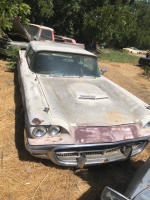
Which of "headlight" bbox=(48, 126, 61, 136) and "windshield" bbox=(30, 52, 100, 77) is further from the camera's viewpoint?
"windshield" bbox=(30, 52, 100, 77)

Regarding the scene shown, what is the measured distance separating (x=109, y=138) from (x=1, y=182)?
4.98 feet

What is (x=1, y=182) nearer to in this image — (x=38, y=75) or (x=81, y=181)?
(x=81, y=181)

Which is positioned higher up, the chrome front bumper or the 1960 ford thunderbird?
the 1960 ford thunderbird

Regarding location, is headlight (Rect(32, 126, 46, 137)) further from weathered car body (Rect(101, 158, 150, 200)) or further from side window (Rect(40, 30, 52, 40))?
side window (Rect(40, 30, 52, 40))

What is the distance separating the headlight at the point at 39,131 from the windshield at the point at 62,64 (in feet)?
5.29

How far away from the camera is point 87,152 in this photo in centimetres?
235

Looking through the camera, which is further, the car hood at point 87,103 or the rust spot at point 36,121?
the car hood at point 87,103

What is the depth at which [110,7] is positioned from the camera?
38.3ft

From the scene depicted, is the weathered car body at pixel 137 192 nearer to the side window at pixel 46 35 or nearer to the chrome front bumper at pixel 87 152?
the chrome front bumper at pixel 87 152

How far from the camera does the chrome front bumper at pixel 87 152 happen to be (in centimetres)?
215

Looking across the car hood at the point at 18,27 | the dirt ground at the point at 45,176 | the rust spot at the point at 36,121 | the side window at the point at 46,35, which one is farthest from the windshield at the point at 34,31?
the rust spot at the point at 36,121

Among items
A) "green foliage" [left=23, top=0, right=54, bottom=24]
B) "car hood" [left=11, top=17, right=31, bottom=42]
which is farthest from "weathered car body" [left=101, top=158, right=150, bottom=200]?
"green foliage" [left=23, top=0, right=54, bottom=24]

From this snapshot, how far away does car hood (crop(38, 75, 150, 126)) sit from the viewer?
2467mm

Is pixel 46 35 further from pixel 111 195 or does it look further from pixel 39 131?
pixel 111 195
